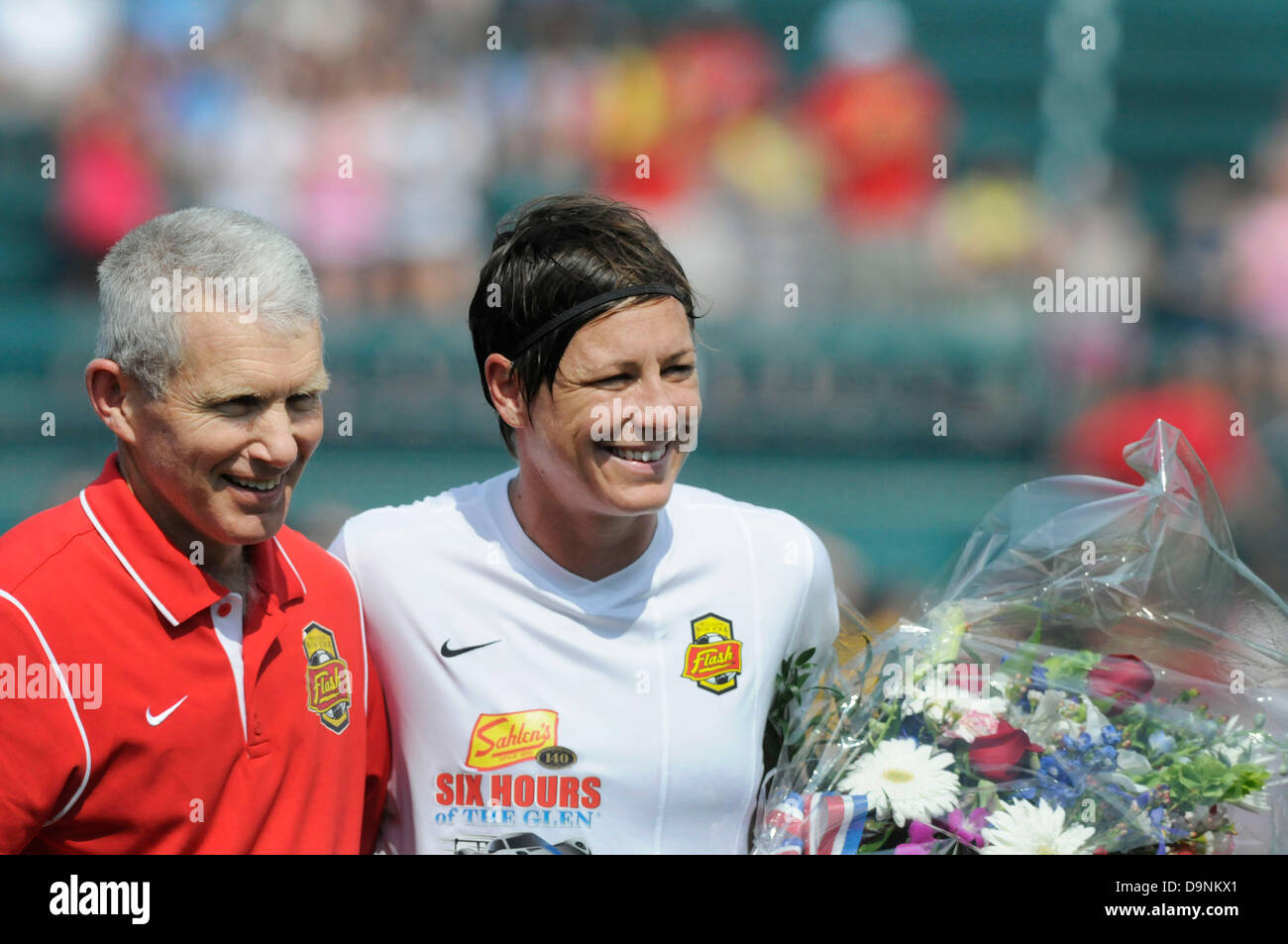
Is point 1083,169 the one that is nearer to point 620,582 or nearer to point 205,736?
point 620,582

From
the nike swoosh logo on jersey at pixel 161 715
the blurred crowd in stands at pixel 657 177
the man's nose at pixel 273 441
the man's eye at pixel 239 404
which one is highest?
the blurred crowd in stands at pixel 657 177

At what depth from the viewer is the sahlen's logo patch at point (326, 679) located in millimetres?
2322

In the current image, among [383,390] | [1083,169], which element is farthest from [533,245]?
[1083,169]

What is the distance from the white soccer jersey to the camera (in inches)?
94.7

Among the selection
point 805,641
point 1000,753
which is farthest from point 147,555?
point 1000,753

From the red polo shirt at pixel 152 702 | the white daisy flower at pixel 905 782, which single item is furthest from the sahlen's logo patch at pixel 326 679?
the white daisy flower at pixel 905 782

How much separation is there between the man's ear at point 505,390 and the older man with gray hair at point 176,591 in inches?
15.5

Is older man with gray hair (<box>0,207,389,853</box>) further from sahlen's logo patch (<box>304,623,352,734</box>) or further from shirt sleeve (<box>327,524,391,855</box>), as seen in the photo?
shirt sleeve (<box>327,524,391,855</box>)

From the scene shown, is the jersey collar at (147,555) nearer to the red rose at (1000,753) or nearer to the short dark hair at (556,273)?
the short dark hair at (556,273)

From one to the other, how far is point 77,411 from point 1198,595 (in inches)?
201

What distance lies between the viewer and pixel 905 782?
2.29 metres

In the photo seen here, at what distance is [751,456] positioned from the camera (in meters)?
6.21

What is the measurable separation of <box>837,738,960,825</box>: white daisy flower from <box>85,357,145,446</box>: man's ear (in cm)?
133

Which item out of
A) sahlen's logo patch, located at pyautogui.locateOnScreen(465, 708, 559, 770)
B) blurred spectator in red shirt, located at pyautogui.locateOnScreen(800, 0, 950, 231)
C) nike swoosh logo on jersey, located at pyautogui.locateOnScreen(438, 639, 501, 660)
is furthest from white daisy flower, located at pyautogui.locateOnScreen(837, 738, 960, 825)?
blurred spectator in red shirt, located at pyautogui.locateOnScreen(800, 0, 950, 231)
